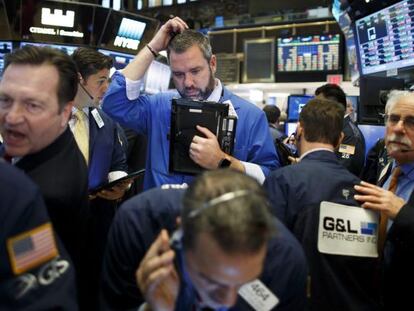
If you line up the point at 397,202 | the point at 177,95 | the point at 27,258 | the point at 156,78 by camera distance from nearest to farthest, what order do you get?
the point at 27,258 < the point at 397,202 < the point at 177,95 < the point at 156,78

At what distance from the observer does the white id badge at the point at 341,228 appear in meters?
1.89

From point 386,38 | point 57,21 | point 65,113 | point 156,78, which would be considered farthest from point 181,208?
point 156,78

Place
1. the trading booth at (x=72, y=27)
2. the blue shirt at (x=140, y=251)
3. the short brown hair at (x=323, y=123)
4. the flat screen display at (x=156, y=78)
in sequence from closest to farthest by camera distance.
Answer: the blue shirt at (x=140, y=251), the short brown hair at (x=323, y=123), the trading booth at (x=72, y=27), the flat screen display at (x=156, y=78)

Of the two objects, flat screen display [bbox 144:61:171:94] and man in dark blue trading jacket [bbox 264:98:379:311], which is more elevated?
flat screen display [bbox 144:61:171:94]

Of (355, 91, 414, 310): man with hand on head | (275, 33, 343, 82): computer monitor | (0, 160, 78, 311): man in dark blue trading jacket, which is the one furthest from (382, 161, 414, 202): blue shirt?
(275, 33, 343, 82): computer monitor

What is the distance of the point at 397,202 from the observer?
1835 mm

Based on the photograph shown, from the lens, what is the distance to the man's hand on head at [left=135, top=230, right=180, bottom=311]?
41.8 inches

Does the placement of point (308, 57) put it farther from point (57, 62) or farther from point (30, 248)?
point (30, 248)

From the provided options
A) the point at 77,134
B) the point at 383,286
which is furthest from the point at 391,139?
the point at 77,134

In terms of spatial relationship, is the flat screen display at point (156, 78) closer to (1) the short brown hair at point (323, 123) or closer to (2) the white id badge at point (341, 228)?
(1) the short brown hair at point (323, 123)

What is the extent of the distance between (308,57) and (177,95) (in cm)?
614

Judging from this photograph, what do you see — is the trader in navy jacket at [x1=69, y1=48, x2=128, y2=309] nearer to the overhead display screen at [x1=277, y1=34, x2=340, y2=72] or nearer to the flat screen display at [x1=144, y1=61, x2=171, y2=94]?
the flat screen display at [x1=144, y1=61, x2=171, y2=94]

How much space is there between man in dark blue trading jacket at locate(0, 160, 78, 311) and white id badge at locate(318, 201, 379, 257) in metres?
1.12

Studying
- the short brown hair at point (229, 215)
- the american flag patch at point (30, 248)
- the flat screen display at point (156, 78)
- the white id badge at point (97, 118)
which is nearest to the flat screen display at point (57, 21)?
the flat screen display at point (156, 78)
